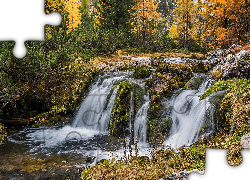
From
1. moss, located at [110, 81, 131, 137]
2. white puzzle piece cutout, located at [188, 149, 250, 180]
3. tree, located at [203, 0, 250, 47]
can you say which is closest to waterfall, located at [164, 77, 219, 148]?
moss, located at [110, 81, 131, 137]

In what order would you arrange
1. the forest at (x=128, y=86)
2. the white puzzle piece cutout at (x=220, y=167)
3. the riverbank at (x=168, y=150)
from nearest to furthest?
1. the white puzzle piece cutout at (x=220, y=167)
2. the riverbank at (x=168, y=150)
3. the forest at (x=128, y=86)

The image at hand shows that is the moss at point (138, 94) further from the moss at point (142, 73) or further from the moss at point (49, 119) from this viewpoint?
the moss at point (49, 119)

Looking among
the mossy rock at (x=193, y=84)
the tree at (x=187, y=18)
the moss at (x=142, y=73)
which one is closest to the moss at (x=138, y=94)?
the moss at (x=142, y=73)

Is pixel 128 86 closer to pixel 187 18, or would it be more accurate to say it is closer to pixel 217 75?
pixel 217 75

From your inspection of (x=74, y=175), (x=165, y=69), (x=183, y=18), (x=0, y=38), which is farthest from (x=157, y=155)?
(x=183, y=18)

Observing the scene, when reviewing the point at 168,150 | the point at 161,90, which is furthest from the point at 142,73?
the point at 168,150

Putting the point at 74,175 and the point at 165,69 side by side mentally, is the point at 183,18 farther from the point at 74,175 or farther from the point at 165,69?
the point at 74,175

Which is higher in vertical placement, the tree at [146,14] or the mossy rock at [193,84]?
the tree at [146,14]

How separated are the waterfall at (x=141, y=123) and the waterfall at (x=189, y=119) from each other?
128 cm

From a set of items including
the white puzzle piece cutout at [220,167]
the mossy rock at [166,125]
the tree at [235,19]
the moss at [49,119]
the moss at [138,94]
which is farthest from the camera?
the tree at [235,19]

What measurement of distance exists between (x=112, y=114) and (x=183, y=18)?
80.0 feet

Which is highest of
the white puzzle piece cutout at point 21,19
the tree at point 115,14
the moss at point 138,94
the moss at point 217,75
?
the tree at point 115,14

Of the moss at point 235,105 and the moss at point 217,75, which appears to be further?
the moss at point 217,75

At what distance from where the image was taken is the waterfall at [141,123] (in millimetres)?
9506
